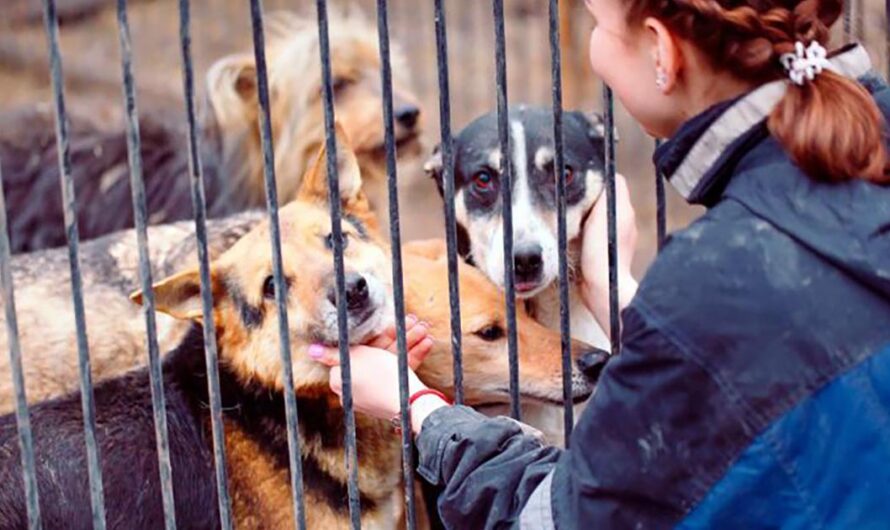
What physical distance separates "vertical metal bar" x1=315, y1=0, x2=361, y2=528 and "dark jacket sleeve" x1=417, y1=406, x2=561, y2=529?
0.21 m

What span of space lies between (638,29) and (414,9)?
7.92m

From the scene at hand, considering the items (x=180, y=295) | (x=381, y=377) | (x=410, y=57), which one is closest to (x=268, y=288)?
(x=180, y=295)

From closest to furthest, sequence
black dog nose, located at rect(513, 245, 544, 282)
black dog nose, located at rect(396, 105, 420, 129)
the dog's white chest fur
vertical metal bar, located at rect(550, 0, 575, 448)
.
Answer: vertical metal bar, located at rect(550, 0, 575, 448) < black dog nose, located at rect(513, 245, 544, 282) < the dog's white chest fur < black dog nose, located at rect(396, 105, 420, 129)

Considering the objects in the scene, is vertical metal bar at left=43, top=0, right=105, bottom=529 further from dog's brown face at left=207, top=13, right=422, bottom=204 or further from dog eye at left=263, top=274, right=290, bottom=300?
dog's brown face at left=207, top=13, right=422, bottom=204

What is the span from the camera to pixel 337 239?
2725 mm

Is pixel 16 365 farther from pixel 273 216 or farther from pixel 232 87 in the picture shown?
pixel 232 87

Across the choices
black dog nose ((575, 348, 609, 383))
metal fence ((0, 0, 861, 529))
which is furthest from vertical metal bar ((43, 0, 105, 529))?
black dog nose ((575, 348, 609, 383))

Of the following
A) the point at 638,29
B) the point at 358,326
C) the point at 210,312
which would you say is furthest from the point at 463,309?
the point at 638,29

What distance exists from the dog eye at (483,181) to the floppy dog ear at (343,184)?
1.35ft

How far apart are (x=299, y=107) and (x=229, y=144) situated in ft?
1.15

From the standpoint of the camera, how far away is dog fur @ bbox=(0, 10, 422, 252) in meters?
6.28

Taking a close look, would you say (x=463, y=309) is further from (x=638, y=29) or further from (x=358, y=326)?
(x=638, y=29)

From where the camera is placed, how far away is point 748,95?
7.22 feet

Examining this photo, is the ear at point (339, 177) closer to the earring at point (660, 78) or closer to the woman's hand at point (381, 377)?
the woman's hand at point (381, 377)
